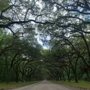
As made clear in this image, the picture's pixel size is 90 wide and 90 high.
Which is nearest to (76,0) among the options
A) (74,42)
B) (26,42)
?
(26,42)

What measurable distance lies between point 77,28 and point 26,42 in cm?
1758

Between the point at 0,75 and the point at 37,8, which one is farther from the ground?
the point at 37,8

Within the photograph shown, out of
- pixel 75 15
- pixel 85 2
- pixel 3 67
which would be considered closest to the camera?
pixel 85 2

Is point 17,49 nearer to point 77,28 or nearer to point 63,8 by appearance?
point 77,28

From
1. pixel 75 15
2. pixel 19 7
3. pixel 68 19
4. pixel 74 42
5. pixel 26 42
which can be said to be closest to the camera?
pixel 19 7

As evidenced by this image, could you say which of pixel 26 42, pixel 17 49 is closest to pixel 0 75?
pixel 17 49

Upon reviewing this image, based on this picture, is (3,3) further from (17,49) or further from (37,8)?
(17,49)

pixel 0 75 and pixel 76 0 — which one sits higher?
pixel 76 0

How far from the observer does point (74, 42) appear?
4519 centimetres

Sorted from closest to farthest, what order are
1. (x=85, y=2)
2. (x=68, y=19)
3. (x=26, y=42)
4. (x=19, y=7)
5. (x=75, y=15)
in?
(x=85, y=2) < (x=19, y=7) < (x=75, y=15) < (x=68, y=19) < (x=26, y=42)

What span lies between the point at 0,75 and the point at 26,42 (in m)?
42.3

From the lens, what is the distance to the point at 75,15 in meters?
22.9

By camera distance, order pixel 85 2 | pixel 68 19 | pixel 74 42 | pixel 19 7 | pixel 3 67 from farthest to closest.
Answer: pixel 3 67 < pixel 74 42 < pixel 68 19 < pixel 19 7 < pixel 85 2

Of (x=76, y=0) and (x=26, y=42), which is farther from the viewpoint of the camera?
(x=26, y=42)
